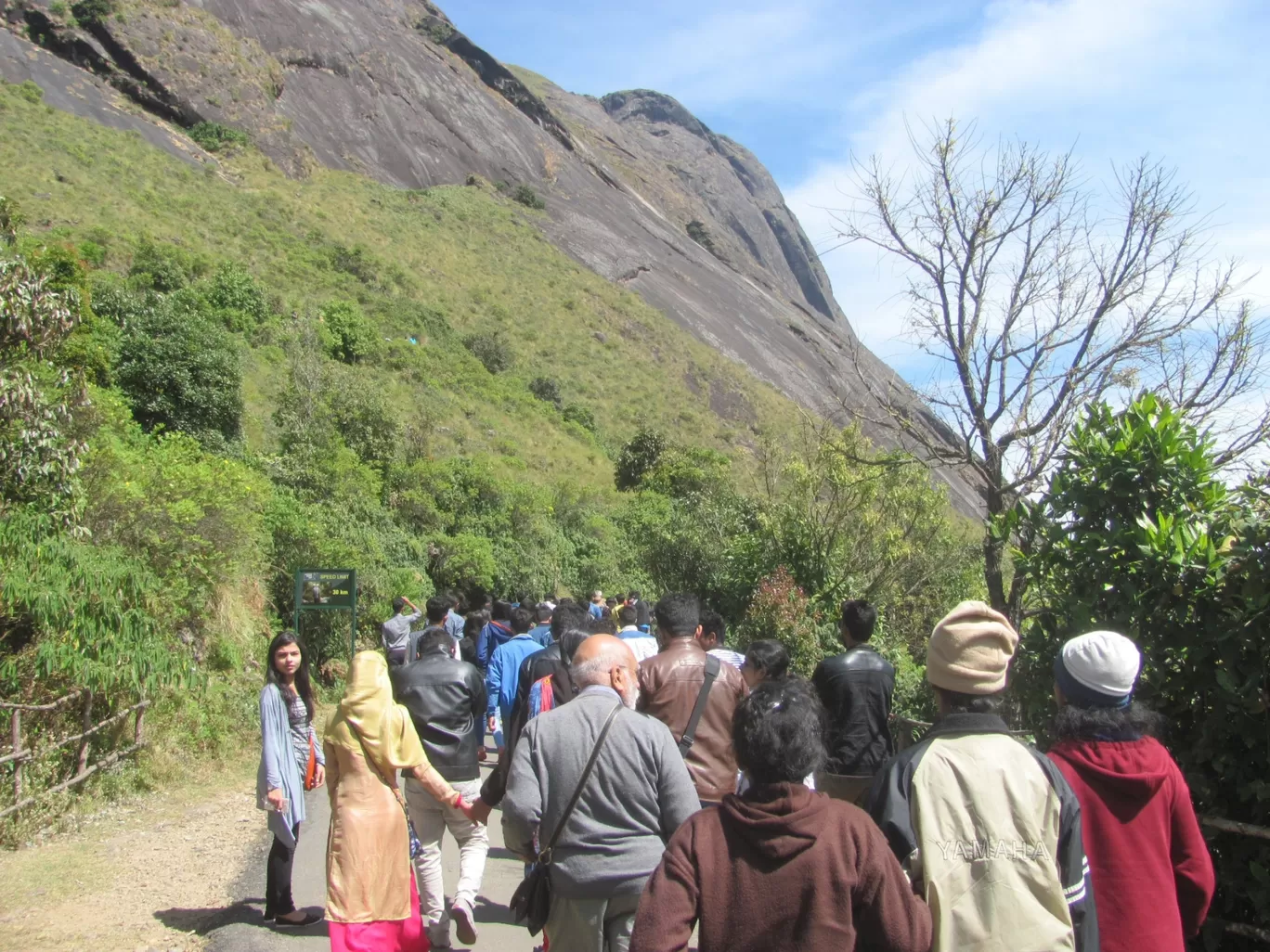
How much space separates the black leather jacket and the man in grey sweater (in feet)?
5.49

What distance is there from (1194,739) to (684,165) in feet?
446

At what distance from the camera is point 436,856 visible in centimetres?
536

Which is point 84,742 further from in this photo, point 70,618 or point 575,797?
point 575,797

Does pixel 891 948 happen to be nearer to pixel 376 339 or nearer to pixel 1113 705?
pixel 1113 705

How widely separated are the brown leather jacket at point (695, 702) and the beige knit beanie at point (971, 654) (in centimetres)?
202

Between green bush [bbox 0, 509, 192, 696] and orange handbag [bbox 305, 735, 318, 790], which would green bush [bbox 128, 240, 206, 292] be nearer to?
green bush [bbox 0, 509, 192, 696]

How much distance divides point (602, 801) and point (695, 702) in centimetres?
150

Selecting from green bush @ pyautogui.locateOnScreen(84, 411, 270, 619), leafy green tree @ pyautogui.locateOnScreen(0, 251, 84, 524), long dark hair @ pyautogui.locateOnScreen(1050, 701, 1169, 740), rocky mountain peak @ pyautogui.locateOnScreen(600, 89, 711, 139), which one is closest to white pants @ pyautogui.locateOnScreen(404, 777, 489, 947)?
long dark hair @ pyautogui.locateOnScreen(1050, 701, 1169, 740)

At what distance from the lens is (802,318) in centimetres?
8788

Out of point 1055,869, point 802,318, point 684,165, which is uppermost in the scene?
point 684,165

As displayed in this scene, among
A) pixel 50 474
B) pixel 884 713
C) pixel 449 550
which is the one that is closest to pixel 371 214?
pixel 449 550

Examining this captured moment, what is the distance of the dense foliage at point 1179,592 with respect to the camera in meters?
3.96

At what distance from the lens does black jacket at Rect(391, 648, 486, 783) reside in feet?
18.3

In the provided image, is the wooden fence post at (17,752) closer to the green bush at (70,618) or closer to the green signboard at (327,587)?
the green bush at (70,618)
